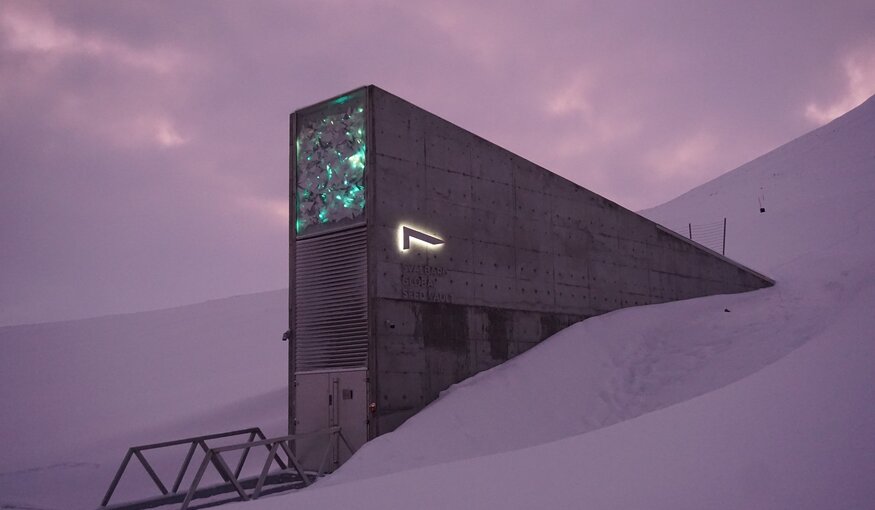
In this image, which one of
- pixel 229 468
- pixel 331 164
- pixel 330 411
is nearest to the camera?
pixel 229 468

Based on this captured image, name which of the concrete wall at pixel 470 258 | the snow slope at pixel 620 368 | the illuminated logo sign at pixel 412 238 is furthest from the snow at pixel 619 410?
the illuminated logo sign at pixel 412 238

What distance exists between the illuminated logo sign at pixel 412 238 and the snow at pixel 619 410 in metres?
2.83

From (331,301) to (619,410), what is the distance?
5.60m

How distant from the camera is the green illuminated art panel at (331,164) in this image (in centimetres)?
1236

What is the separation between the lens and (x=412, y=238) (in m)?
12.5

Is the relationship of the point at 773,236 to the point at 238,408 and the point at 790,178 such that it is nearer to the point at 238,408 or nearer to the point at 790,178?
the point at 790,178

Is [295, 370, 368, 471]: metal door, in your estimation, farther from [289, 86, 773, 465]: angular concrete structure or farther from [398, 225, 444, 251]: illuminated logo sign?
[398, 225, 444, 251]: illuminated logo sign

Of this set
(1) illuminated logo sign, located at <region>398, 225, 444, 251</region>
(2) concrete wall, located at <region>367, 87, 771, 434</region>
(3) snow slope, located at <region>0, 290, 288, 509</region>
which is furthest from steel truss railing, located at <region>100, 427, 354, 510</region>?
(1) illuminated logo sign, located at <region>398, 225, 444, 251</region>

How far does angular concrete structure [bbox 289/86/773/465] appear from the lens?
11844 millimetres

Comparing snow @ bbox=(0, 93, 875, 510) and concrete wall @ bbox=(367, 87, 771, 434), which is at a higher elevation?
concrete wall @ bbox=(367, 87, 771, 434)

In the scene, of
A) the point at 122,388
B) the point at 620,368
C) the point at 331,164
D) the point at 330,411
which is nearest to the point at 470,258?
the point at 331,164

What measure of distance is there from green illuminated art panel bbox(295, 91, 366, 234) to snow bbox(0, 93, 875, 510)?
410 centimetres

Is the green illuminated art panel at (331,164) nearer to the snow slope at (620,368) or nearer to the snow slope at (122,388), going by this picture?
the snow slope at (620,368)

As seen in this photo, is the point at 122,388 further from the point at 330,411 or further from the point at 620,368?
the point at 620,368
